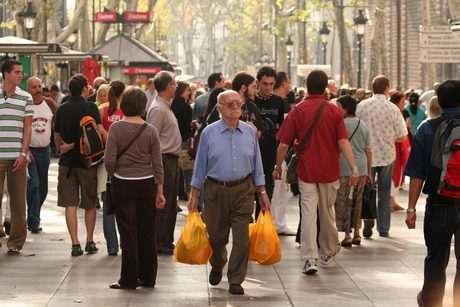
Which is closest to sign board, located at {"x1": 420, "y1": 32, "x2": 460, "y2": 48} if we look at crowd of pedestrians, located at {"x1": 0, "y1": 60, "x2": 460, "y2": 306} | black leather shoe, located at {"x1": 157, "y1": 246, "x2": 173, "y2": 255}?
crowd of pedestrians, located at {"x1": 0, "y1": 60, "x2": 460, "y2": 306}

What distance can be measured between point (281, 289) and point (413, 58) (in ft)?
123

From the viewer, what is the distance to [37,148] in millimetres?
9555

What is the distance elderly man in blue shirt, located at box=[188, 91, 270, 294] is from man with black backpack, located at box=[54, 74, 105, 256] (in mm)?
1842

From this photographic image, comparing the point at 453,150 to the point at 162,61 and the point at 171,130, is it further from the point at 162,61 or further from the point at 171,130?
the point at 162,61

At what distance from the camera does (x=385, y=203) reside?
941 cm

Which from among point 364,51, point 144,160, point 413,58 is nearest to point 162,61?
point 413,58

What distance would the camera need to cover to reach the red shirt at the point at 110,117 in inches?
329

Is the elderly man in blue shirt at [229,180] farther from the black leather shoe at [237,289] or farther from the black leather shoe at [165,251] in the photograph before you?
the black leather shoe at [165,251]

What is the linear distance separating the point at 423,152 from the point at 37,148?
577 cm

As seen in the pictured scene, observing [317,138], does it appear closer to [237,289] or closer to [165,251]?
[237,289]

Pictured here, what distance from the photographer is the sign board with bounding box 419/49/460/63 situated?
46.1 feet

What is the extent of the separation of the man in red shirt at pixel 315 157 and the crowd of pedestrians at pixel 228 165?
0.01m

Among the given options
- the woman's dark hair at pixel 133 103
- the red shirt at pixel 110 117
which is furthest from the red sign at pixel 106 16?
the woman's dark hair at pixel 133 103

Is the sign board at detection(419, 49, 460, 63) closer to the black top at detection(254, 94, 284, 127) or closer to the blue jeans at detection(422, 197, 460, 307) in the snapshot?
the black top at detection(254, 94, 284, 127)
